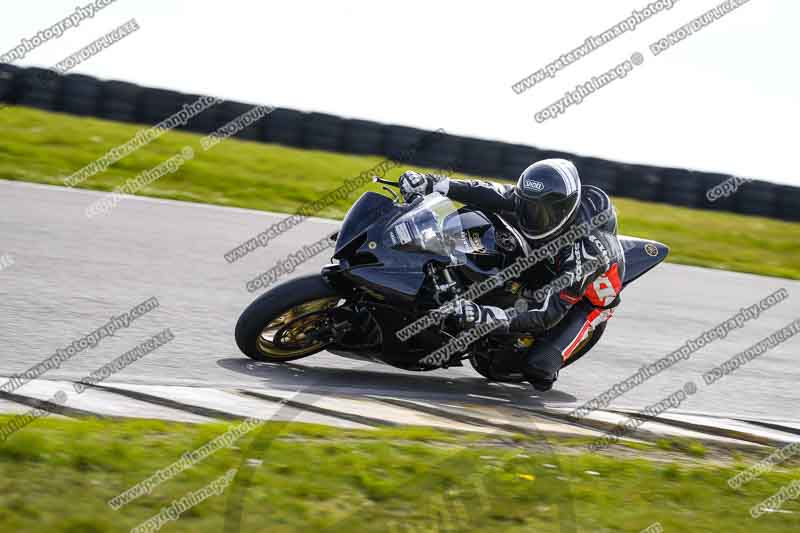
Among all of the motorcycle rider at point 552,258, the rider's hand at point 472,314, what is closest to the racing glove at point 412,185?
the motorcycle rider at point 552,258

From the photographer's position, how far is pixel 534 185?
18.4ft

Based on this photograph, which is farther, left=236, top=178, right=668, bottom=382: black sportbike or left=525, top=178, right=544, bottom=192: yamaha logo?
left=525, top=178, right=544, bottom=192: yamaha logo

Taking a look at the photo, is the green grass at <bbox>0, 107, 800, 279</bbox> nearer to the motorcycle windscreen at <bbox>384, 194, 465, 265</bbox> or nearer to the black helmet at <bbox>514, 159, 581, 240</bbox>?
the motorcycle windscreen at <bbox>384, 194, 465, 265</bbox>

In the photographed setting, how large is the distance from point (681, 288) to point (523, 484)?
6.31 meters

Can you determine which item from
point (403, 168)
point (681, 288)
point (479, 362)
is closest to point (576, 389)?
point (479, 362)

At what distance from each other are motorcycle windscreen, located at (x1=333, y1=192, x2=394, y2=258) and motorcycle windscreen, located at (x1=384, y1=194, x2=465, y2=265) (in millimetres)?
107

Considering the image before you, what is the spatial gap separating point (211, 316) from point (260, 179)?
621 centimetres

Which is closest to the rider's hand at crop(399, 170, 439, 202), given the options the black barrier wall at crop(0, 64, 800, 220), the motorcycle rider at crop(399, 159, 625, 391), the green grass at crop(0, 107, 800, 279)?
the motorcycle rider at crop(399, 159, 625, 391)

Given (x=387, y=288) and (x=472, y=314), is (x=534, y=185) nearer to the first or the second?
(x=472, y=314)

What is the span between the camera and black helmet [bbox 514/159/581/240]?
5.62m

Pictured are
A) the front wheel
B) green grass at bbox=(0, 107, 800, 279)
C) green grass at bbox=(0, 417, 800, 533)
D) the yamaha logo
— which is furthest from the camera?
green grass at bbox=(0, 107, 800, 279)

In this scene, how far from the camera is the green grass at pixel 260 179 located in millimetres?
11594

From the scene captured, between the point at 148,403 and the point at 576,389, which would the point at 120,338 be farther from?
the point at 576,389

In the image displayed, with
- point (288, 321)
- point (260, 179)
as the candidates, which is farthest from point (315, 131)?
point (288, 321)
